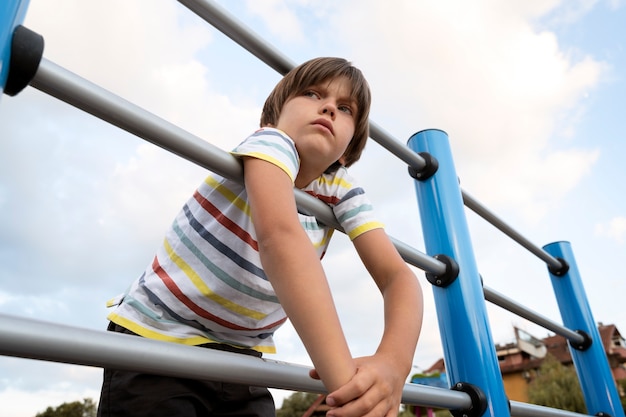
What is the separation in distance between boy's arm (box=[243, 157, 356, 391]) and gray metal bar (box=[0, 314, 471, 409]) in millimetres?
85

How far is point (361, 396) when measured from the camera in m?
0.44

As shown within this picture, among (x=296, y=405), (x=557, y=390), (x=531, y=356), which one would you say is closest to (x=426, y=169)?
(x=557, y=390)

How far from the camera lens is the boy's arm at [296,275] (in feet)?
1.48

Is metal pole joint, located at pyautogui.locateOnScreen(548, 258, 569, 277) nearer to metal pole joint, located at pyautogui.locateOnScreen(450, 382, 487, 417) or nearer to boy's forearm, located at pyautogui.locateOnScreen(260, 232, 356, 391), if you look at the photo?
metal pole joint, located at pyautogui.locateOnScreen(450, 382, 487, 417)

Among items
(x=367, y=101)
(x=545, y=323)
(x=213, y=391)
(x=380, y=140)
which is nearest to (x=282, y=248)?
(x=213, y=391)

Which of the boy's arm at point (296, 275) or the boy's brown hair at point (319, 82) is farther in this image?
the boy's brown hair at point (319, 82)

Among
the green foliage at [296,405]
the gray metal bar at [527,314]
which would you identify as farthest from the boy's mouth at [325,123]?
the green foliage at [296,405]

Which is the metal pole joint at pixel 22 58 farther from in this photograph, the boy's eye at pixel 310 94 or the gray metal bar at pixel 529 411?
the gray metal bar at pixel 529 411

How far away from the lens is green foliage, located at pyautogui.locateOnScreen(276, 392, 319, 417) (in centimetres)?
1694

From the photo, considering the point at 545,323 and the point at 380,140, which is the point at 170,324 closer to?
the point at 380,140

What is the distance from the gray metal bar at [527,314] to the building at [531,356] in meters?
14.7

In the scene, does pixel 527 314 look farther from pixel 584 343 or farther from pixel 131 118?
pixel 131 118

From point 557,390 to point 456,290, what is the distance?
1370cm

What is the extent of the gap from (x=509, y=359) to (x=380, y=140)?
19.5 metres
